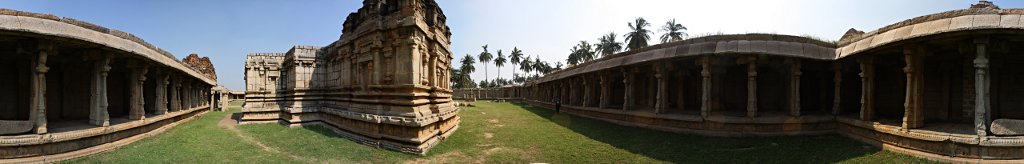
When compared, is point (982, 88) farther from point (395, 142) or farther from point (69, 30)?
point (69, 30)

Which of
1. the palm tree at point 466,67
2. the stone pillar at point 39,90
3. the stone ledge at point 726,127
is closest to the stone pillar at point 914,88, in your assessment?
the stone ledge at point 726,127

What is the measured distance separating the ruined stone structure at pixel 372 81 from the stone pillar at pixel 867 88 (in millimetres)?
10720

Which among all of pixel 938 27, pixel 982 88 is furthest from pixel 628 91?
pixel 982 88

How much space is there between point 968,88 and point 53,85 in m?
23.7

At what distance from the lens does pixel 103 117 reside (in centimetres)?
912

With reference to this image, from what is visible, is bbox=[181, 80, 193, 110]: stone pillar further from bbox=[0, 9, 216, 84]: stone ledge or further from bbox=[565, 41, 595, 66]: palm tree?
bbox=[565, 41, 595, 66]: palm tree

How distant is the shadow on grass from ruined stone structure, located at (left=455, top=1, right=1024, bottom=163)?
0.52m

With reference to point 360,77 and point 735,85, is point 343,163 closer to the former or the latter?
point 360,77

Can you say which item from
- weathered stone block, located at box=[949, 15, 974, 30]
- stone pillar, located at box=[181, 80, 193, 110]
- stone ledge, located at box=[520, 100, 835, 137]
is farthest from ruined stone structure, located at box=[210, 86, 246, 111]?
weathered stone block, located at box=[949, 15, 974, 30]

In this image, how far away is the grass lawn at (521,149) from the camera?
7.86 meters

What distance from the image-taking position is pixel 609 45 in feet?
167

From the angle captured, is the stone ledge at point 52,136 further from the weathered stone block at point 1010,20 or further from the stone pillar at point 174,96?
the weathered stone block at point 1010,20

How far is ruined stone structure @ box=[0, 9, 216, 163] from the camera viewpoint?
7262 mm

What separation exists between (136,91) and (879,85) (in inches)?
862
